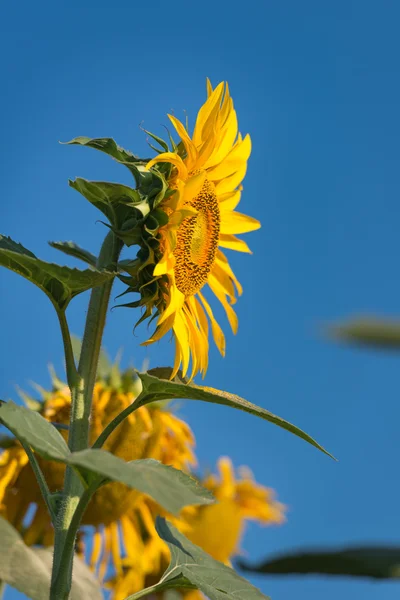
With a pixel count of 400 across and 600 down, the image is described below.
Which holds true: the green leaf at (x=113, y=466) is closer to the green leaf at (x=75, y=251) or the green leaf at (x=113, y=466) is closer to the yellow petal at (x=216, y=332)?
the green leaf at (x=75, y=251)

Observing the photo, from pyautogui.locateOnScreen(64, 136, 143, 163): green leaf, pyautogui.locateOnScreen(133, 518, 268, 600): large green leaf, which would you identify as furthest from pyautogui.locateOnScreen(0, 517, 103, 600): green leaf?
pyautogui.locateOnScreen(64, 136, 143, 163): green leaf

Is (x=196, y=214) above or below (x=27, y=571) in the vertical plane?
above

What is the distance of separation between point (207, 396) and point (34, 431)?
216mm

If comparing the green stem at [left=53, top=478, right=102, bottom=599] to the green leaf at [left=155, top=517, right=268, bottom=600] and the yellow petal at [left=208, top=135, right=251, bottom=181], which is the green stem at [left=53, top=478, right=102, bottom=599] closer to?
the green leaf at [left=155, top=517, right=268, bottom=600]

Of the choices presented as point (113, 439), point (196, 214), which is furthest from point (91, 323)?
point (113, 439)

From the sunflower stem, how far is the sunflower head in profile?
0.16 ft

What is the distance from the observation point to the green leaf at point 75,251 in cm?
A: 116

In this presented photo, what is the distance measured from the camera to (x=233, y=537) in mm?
2754

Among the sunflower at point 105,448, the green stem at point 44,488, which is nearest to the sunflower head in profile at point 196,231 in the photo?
the green stem at point 44,488

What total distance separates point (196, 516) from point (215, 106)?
5.60ft

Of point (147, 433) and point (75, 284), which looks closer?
point (75, 284)

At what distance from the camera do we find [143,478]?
2.52ft

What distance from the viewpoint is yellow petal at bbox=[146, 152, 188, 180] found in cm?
114

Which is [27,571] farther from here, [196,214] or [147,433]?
[147,433]
